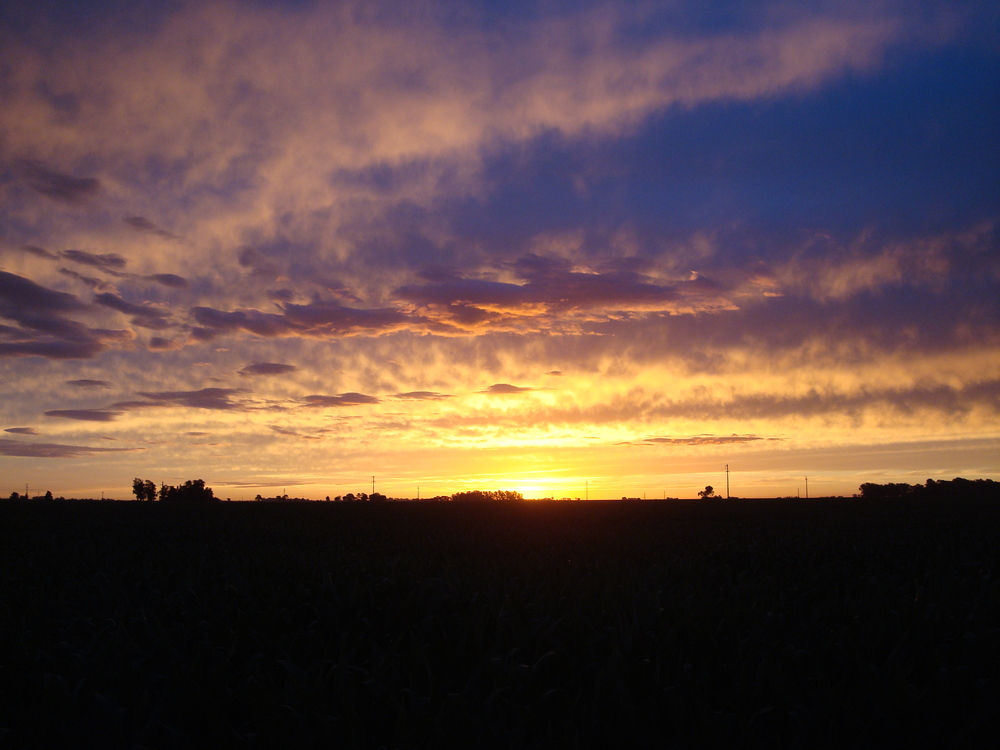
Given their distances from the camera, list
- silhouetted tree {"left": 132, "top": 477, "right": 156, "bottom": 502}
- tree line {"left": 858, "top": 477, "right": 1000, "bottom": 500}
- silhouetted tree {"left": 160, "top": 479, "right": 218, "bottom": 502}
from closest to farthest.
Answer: tree line {"left": 858, "top": 477, "right": 1000, "bottom": 500}, silhouetted tree {"left": 160, "top": 479, "right": 218, "bottom": 502}, silhouetted tree {"left": 132, "top": 477, "right": 156, "bottom": 502}

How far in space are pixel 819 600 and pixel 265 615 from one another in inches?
296

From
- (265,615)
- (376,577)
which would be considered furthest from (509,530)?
(265,615)

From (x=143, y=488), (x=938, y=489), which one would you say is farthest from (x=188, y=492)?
(x=938, y=489)

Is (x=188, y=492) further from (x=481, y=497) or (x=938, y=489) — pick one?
(x=938, y=489)

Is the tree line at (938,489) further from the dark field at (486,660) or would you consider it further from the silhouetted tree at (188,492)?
the silhouetted tree at (188,492)

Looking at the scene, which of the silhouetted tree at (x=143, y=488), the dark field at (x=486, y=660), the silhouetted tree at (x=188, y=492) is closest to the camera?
the dark field at (x=486, y=660)

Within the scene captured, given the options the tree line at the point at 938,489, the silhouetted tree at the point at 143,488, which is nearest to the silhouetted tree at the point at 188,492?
the silhouetted tree at the point at 143,488

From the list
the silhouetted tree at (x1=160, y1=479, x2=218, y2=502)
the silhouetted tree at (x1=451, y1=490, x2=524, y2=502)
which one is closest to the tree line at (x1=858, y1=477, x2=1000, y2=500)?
the silhouetted tree at (x1=451, y1=490, x2=524, y2=502)

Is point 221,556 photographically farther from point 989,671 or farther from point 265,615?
point 989,671

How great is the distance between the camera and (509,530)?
23.0 meters

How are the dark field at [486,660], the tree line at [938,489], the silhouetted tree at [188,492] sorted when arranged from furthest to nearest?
1. the silhouetted tree at [188,492]
2. the tree line at [938,489]
3. the dark field at [486,660]

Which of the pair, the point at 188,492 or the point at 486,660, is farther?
the point at 188,492

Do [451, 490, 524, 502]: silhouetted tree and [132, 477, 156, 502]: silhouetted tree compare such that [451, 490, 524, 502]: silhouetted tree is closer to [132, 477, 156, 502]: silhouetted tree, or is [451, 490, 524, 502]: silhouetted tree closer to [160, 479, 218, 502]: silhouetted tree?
[160, 479, 218, 502]: silhouetted tree

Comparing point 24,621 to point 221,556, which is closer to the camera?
point 24,621
